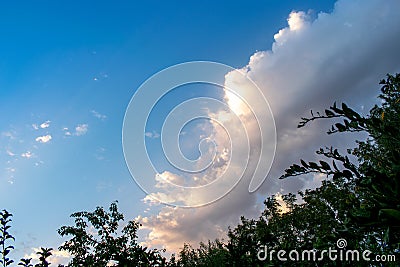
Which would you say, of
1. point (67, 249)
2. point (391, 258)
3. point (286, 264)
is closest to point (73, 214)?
point (67, 249)

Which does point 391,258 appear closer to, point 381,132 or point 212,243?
point 381,132

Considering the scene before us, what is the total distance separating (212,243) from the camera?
103 ft

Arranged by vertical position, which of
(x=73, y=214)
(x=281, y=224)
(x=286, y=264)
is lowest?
(x=286, y=264)

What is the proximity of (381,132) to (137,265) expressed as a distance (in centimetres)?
587

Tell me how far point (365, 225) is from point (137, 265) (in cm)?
577

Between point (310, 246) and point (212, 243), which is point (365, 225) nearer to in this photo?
point (310, 246)

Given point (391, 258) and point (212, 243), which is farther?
point (212, 243)

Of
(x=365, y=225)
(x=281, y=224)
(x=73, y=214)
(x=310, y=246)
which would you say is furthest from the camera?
(x=281, y=224)

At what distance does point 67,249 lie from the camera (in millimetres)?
19797

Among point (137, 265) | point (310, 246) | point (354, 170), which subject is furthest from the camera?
point (137, 265)

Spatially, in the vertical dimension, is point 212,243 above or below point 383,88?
above

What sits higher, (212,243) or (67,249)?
(212,243)

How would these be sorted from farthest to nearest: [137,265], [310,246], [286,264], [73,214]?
[73,214] → [137,265] → [286,264] → [310,246]

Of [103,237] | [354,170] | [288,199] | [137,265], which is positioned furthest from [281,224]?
[354,170]
